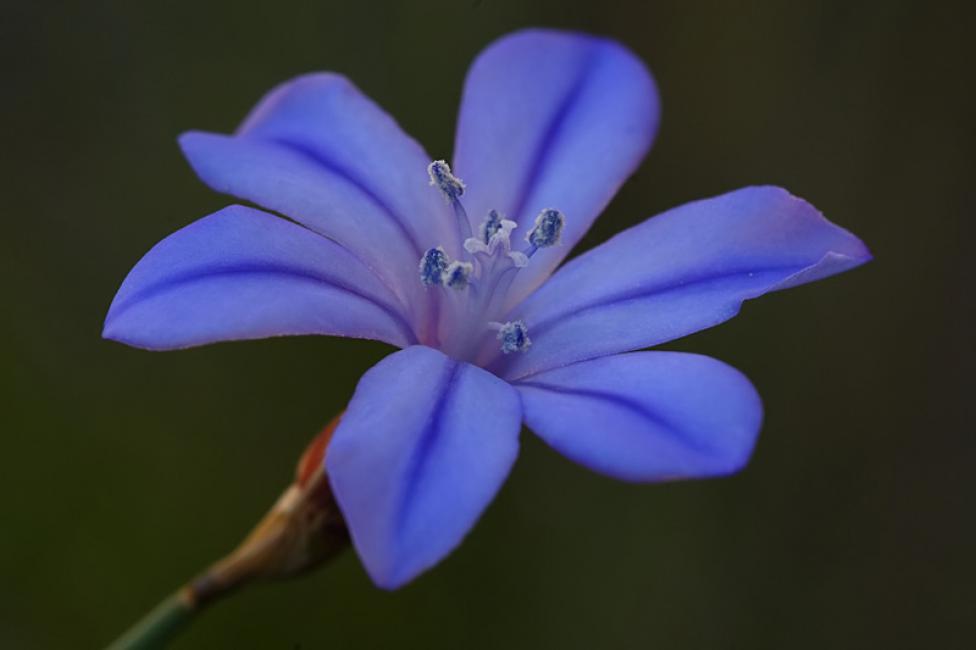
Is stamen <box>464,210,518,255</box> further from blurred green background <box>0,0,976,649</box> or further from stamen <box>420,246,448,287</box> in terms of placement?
blurred green background <box>0,0,976,649</box>

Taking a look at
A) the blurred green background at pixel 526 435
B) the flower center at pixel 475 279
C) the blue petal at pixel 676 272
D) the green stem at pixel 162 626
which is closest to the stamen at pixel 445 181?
the flower center at pixel 475 279

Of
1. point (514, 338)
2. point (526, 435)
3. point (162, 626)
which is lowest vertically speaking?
point (526, 435)

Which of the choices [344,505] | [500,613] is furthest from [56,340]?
[344,505]

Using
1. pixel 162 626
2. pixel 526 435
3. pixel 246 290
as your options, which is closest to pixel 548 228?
pixel 246 290

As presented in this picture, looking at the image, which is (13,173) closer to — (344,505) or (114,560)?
(114,560)

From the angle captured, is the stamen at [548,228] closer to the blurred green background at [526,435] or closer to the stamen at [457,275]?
the stamen at [457,275]

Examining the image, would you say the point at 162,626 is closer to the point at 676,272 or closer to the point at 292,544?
the point at 292,544

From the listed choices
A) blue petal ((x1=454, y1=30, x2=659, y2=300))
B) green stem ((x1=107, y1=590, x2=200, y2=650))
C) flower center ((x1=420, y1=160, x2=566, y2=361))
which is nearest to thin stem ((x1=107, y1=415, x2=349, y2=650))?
green stem ((x1=107, y1=590, x2=200, y2=650))
